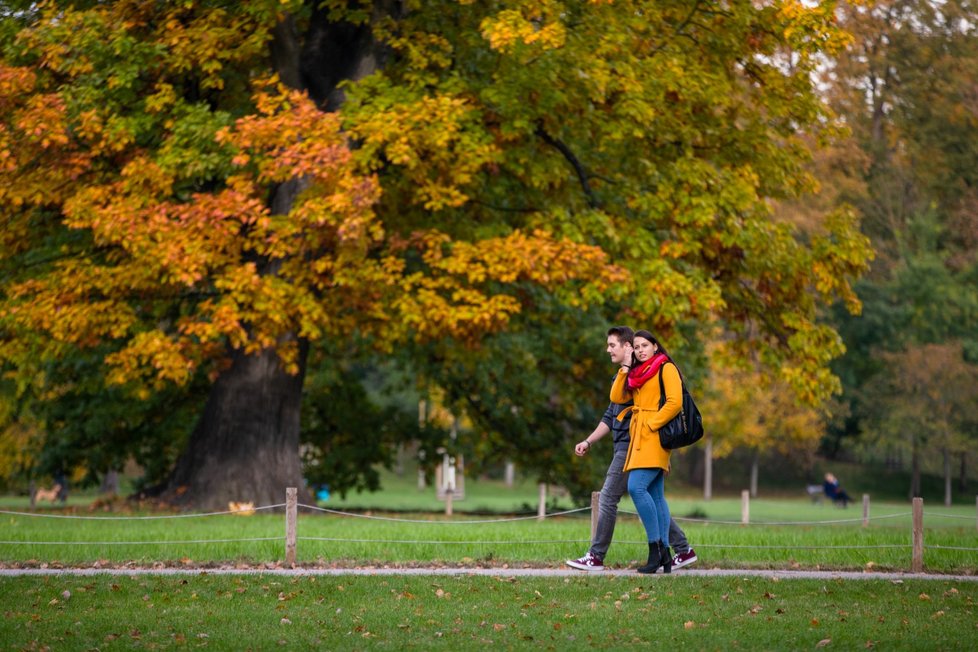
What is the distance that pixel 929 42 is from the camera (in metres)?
49.3

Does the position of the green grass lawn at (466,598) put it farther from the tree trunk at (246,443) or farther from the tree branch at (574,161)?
the tree branch at (574,161)

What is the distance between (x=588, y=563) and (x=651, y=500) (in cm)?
90

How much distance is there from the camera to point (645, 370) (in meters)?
10.6

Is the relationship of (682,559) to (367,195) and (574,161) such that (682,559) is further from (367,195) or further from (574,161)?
(574,161)

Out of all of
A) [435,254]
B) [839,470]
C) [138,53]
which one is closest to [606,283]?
[435,254]

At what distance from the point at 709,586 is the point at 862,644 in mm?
2462

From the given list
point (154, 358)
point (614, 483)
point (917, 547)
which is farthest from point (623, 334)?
point (154, 358)

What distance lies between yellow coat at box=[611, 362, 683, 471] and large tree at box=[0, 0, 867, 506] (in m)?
5.61

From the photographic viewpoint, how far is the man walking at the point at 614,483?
1072 centimetres

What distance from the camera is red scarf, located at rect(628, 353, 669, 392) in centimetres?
1063

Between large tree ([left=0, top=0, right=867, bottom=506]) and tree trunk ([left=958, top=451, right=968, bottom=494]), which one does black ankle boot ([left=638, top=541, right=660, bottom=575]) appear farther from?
tree trunk ([left=958, top=451, right=968, bottom=494])

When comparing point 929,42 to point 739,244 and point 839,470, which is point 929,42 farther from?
point 739,244

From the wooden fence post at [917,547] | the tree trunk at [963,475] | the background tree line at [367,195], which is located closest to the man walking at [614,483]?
the wooden fence post at [917,547]

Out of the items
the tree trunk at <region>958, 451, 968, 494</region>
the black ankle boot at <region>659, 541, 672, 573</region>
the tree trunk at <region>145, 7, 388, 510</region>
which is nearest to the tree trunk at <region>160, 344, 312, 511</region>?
the tree trunk at <region>145, 7, 388, 510</region>
